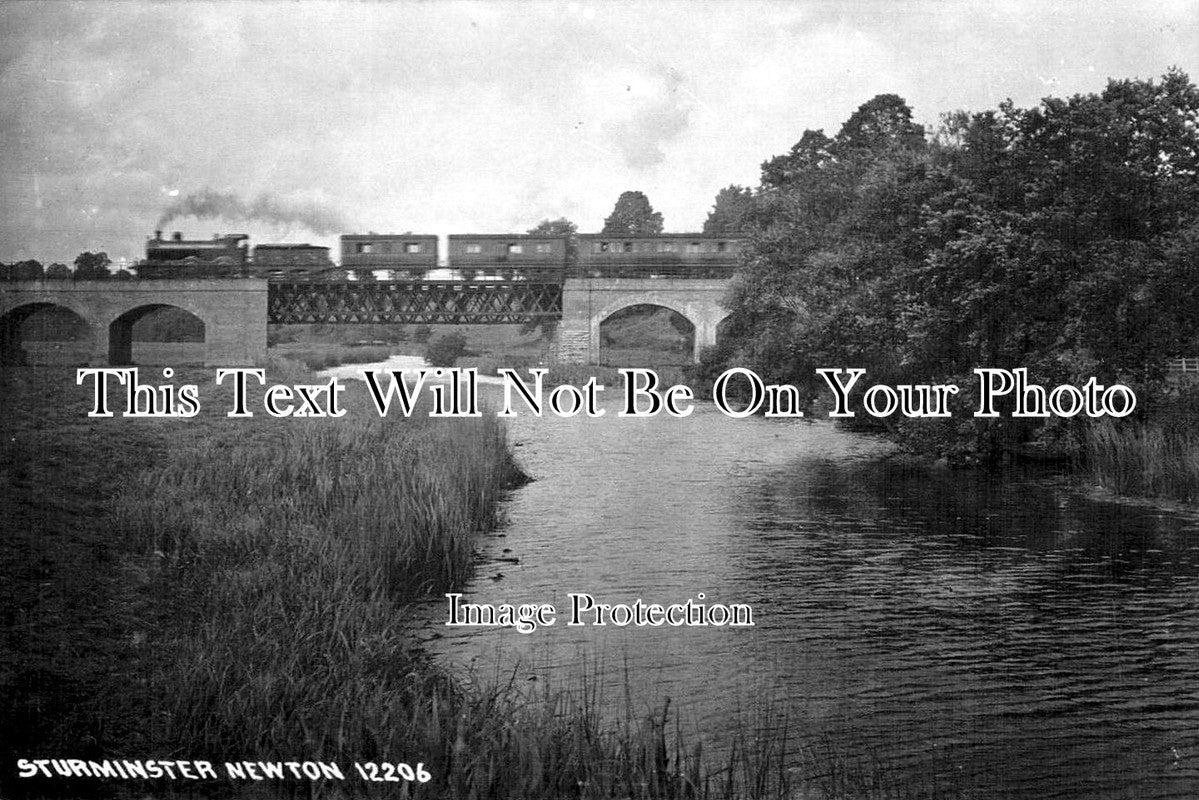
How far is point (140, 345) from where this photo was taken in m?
15.9

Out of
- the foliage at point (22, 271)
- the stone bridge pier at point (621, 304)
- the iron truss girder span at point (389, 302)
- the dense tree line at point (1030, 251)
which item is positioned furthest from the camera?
the stone bridge pier at point (621, 304)

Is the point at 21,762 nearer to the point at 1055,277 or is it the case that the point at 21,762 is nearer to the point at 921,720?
the point at 921,720

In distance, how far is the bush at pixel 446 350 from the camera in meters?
14.9

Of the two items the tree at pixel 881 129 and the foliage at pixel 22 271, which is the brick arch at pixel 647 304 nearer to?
the tree at pixel 881 129

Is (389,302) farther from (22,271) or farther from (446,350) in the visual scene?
(22,271)

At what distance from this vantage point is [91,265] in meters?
9.02

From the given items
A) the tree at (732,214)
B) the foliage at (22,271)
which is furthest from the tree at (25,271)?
the tree at (732,214)

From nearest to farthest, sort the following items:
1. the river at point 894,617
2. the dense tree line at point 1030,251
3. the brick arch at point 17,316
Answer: the river at point 894,617, the brick arch at point 17,316, the dense tree line at point 1030,251

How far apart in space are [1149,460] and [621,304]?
14988mm

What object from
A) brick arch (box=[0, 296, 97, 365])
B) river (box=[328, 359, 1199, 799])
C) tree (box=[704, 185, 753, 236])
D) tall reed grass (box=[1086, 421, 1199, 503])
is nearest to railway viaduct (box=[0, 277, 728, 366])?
brick arch (box=[0, 296, 97, 365])

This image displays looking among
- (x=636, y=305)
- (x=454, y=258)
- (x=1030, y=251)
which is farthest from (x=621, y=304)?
(x=1030, y=251)

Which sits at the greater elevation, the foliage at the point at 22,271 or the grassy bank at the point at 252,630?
the foliage at the point at 22,271

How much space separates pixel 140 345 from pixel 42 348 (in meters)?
5.81

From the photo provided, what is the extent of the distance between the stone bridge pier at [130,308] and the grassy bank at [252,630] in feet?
Answer: 1.73
